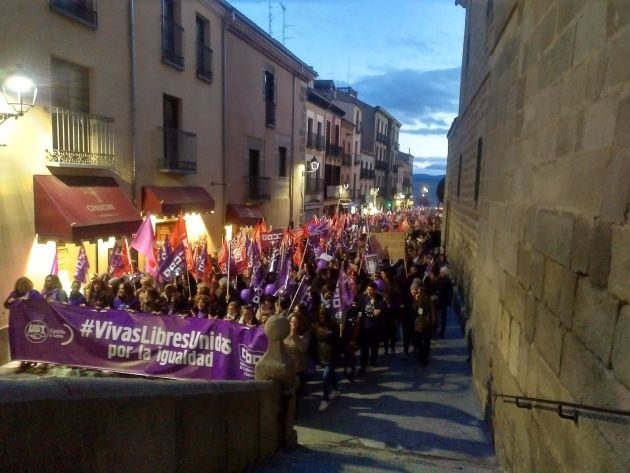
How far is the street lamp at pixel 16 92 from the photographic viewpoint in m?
8.11

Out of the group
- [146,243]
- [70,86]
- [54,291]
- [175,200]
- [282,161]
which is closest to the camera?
[54,291]

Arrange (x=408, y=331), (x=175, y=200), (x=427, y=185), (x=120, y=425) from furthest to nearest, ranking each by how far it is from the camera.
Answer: (x=427, y=185)
(x=175, y=200)
(x=408, y=331)
(x=120, y=425)

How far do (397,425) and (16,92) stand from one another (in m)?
8.11

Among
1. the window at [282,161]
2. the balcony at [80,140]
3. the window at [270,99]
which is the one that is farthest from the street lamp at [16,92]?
the window at [282,161]

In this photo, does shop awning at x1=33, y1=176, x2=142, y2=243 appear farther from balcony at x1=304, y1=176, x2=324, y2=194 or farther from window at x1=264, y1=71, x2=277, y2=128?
balcony at x1=304, y1=176, x2=324, y2=194

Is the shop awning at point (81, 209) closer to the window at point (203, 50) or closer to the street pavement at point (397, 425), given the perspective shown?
the street pavement at point (397, 425)

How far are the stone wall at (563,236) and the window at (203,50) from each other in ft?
39.2

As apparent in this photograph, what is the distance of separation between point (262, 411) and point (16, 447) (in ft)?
9.48

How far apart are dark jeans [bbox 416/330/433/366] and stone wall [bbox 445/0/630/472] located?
2.28 metres

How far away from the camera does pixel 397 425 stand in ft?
20.8

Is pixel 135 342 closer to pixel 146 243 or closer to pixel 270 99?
pixel 146 243

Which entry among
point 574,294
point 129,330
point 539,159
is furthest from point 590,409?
point 129,330

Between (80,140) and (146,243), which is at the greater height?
(80,140)

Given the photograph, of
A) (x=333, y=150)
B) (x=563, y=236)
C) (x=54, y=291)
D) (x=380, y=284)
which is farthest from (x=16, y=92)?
(x=333, y=150)
